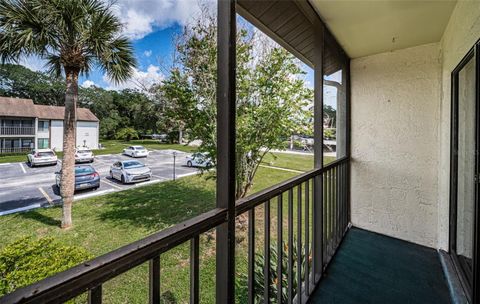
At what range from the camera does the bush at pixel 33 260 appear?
58 centimetres

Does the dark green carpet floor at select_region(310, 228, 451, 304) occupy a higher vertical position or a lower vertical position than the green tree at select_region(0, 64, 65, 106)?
lower

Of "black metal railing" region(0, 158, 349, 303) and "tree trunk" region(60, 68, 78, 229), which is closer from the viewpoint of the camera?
"black metal railing" region(0, 158, 349, 303)

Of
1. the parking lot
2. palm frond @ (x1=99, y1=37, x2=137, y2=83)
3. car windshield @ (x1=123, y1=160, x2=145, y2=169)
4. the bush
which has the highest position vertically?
palm frond @ (x1=99, y1=37, x2=137, y2=83)

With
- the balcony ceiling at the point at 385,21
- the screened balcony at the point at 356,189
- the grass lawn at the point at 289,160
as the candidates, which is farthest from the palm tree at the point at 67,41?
the grass lawn at the point at 289,160

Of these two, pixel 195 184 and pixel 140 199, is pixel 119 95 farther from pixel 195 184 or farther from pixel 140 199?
pixel 195 184

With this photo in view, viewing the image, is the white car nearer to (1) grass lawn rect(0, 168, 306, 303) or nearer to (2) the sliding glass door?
(1) grass lawn rect(0, 168, 306, 303)

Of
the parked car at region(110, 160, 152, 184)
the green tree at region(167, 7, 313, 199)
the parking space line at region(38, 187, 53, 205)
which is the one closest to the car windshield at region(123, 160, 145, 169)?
the parked car at region(110, 160, 152, 184)

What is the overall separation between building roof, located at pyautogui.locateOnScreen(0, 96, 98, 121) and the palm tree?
0.08 ft

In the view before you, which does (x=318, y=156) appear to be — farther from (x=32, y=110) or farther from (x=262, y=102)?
(x=32, y=110)

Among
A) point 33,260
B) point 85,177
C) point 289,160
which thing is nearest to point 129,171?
point 85,177

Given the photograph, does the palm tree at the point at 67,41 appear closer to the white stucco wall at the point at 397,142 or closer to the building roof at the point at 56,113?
the building roof at the point at 56,113

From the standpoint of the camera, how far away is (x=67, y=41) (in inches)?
25.1

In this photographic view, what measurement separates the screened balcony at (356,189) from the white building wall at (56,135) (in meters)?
0.33

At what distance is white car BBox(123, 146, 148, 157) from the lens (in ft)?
2.75
